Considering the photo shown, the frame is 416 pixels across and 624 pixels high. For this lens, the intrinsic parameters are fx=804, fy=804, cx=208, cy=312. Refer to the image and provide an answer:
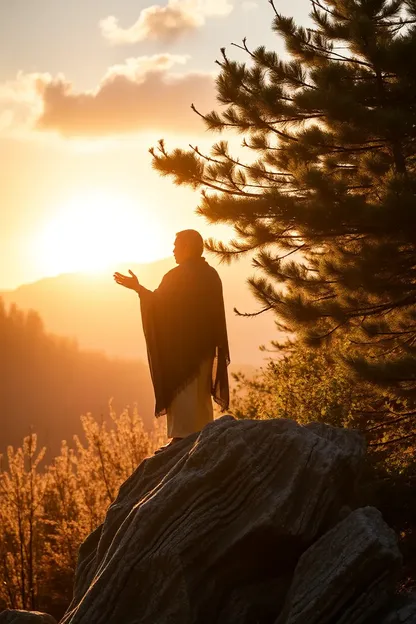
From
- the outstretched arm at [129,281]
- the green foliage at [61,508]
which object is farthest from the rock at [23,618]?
the green foliage at [61,508]

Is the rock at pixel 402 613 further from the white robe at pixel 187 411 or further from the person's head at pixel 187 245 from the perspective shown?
the person's head at pixel 187 245

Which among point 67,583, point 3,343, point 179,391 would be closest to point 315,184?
point 179,391

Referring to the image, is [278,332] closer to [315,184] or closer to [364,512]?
[315,184]

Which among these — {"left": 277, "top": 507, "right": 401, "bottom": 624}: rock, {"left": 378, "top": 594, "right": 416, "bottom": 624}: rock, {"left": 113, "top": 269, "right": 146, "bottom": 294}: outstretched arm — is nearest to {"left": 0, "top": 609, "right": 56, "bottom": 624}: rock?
{"left": 277, "top": 507, "right": 401, "bottom": 624}: rock

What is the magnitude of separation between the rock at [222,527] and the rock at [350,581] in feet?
1.47

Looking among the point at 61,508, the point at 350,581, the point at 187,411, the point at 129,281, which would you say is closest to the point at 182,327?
the point at 129,281

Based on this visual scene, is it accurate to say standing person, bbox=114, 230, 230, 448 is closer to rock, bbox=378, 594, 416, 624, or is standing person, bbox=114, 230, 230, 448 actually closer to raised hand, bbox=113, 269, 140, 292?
raised hand, bbox=113, 269, 140, 292

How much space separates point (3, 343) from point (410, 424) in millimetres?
111150

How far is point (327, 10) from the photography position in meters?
11.8

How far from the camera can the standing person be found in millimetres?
7922

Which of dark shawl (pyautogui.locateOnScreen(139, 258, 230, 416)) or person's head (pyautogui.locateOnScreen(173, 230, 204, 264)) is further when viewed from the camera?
person's head (pyautogui.locateOnScreen(173, 230, 204, 264))

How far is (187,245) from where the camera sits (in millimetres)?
8109

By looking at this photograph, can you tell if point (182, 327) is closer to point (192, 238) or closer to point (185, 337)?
point (185, 337)

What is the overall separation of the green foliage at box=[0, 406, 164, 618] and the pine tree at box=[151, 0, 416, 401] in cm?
629
